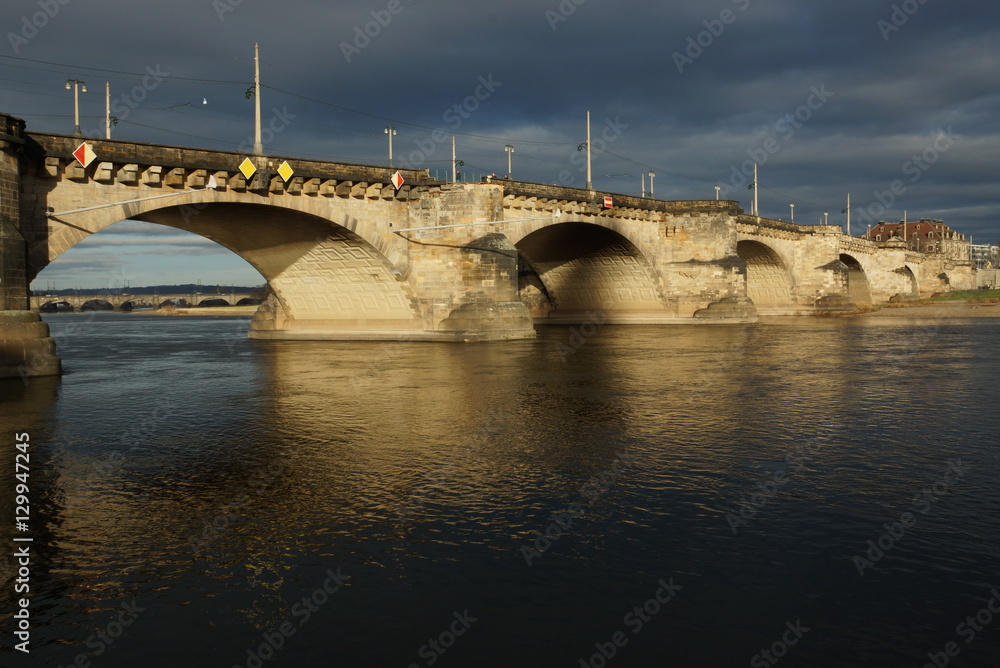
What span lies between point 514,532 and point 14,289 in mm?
19174

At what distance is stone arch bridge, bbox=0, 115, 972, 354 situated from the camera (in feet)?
80.1

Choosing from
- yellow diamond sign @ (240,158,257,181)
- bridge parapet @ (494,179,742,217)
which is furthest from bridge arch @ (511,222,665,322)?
yellow diamond sign @ (240,158,257,181)

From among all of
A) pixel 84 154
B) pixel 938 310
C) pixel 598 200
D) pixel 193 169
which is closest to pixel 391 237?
pixel 193 169

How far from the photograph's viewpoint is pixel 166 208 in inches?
1115

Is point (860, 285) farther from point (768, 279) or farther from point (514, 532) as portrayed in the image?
point (514, 532)

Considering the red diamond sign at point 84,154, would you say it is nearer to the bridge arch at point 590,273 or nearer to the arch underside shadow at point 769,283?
the bridge arch at point 590,273

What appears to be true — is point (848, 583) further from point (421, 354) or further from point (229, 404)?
point (421, 354)

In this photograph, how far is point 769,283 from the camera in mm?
75812

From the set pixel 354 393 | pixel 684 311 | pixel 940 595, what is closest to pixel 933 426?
pixel 940 595

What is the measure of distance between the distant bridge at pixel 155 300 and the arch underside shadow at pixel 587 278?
109614 mm

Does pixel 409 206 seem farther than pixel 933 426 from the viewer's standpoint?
Yes

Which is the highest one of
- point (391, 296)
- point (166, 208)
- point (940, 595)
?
point (166, 208)

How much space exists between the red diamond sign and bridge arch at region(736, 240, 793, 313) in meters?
57.1

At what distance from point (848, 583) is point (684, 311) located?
163 ft
